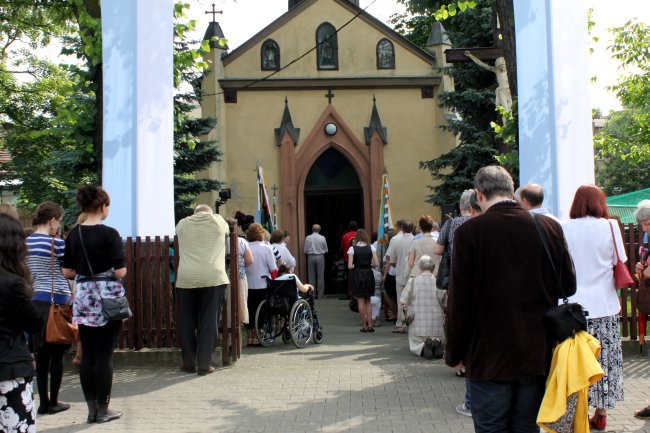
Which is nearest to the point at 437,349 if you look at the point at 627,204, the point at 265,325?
the point at 265,325

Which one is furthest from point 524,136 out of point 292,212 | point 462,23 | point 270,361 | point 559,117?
point 292,212

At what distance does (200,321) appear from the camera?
8.91m

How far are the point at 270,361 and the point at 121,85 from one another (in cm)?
383

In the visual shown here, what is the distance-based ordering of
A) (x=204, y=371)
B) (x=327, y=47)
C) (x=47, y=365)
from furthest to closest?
(x=327, y=47) → (x=204, y=371) → (x=47, y=365)

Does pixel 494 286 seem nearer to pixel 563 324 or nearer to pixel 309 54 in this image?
pixel 563 324

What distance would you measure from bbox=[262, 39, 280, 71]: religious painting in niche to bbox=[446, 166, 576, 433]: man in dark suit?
73.3ft

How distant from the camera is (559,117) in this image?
9586 mm

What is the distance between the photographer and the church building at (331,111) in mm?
25344

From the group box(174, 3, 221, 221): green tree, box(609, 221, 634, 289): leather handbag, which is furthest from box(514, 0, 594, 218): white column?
box(174, 3, 221, 221): green tree

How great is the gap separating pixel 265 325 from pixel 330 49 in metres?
16.0

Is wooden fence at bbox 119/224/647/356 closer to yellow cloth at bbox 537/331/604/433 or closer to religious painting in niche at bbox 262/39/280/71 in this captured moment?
yellow cloth at bbox 537/331/604/433

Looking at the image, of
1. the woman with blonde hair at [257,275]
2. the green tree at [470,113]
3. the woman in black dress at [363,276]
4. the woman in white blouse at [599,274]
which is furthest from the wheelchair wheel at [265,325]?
the green tree at [470,113]

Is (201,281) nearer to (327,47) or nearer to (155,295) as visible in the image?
(155,295)

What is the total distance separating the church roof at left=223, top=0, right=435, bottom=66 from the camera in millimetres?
25734
